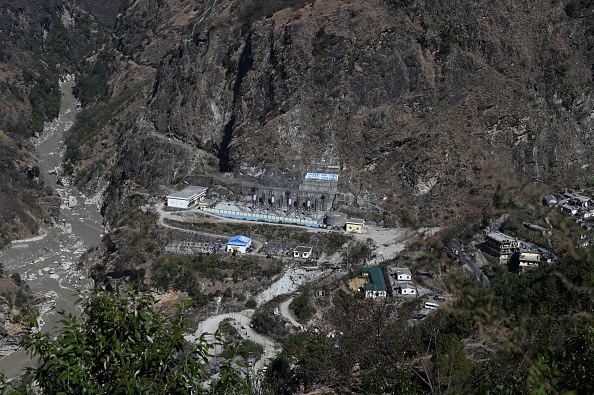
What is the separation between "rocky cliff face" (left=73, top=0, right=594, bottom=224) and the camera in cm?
3762

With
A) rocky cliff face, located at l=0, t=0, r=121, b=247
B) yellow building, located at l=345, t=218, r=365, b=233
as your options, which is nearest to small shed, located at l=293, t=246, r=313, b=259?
yellow building, located at l=345, t=218, r=365, b=233

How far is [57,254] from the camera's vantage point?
127 ft

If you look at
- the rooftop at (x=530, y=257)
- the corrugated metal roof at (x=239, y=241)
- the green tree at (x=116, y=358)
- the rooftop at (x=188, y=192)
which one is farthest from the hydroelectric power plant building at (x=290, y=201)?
the green tree at (x=116, y=358)

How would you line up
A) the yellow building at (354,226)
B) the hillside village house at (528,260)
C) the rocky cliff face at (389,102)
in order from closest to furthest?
the hillside village house at (528,260)
the yellow building at (354,226)
the rocky cliff face at (389,102)

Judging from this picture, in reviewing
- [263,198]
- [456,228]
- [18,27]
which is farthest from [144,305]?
[18,27]

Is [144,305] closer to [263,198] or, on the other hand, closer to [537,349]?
[537,349]

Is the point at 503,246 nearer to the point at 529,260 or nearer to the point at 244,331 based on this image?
the point at 529,260

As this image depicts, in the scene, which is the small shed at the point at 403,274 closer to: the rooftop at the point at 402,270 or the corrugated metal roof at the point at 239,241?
the rooftop at the point at 402,270

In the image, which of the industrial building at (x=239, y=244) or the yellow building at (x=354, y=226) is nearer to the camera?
the industrial building at (x=239, y=244)

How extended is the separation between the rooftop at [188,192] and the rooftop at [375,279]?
11331 mm

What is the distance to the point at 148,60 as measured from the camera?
204ft

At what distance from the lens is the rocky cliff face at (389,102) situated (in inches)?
1481

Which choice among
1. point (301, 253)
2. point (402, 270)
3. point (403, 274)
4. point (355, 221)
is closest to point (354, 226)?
point (355, 221)

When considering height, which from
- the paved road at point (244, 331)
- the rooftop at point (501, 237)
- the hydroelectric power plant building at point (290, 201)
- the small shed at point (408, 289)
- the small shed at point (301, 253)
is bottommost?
the paved road at point (244, 331)
